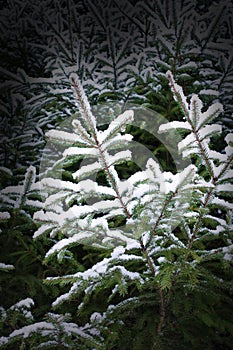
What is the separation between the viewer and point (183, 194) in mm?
1522

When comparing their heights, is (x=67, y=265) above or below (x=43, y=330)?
above

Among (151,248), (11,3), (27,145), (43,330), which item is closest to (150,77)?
(27,145)

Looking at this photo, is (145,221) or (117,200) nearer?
(145,221)

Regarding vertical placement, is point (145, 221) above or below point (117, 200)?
below

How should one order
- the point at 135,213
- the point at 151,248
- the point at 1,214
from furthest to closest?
1. the point at 1,214
2. the point at 151,248
3. the point at 135,213

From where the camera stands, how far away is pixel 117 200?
163 cm

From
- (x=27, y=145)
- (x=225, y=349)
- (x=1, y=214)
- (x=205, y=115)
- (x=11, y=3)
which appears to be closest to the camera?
(x=205, y=115)

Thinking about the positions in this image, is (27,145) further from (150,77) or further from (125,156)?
(125,156)

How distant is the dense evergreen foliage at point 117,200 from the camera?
155 cm

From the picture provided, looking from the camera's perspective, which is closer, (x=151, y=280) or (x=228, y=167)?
(x=228, y=167)

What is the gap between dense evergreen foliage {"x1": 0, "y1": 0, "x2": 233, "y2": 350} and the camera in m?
1.55

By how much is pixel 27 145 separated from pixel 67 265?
103 cm

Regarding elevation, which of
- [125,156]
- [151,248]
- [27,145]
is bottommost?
[151,248]

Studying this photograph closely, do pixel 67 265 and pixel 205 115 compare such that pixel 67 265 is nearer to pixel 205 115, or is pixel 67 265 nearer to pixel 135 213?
pixel 135 213
